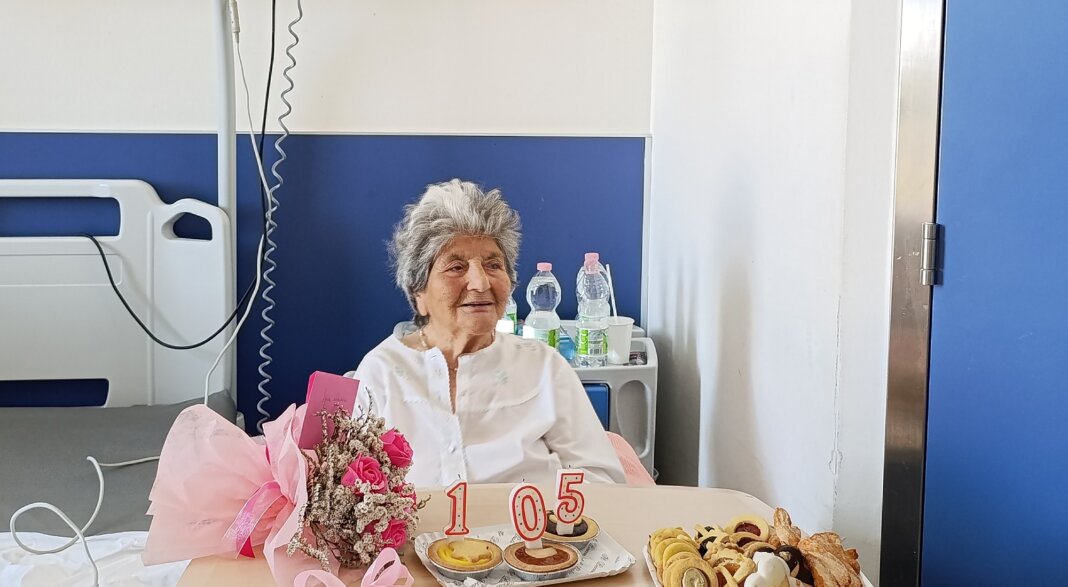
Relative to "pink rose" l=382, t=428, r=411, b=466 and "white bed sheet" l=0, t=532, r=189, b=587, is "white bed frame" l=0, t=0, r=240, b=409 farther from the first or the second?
"pink rose" l=382, t=428, r=411, b=466

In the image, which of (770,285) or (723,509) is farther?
(770,285)

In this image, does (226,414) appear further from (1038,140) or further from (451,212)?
(1038,140)

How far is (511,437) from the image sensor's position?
6.10ft

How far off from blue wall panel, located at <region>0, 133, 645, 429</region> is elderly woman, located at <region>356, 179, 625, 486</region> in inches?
33.7

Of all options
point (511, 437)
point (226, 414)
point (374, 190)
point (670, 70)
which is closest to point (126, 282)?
point (226, 414)

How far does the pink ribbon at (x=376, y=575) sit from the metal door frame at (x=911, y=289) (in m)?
0.82

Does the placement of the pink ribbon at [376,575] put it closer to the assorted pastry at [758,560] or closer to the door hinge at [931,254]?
the assorted pastry at [758,560]

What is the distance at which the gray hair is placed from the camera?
193 cm

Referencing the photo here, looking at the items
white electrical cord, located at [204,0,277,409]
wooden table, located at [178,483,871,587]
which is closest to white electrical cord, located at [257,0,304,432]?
white electrical cord, located at [204,0,277,409]

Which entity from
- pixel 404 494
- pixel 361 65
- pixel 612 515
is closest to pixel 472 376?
pixel 612 515

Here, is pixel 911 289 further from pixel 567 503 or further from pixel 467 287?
pixel 467 287

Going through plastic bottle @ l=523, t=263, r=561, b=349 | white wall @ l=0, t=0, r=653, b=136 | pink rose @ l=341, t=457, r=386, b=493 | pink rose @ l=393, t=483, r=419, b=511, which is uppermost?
white wall @ l=0, t=0, r=653, b=136

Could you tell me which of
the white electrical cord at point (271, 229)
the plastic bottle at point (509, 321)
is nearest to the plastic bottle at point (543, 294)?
the plastic bottle at point (509, 321)

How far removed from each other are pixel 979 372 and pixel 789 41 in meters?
0.79
